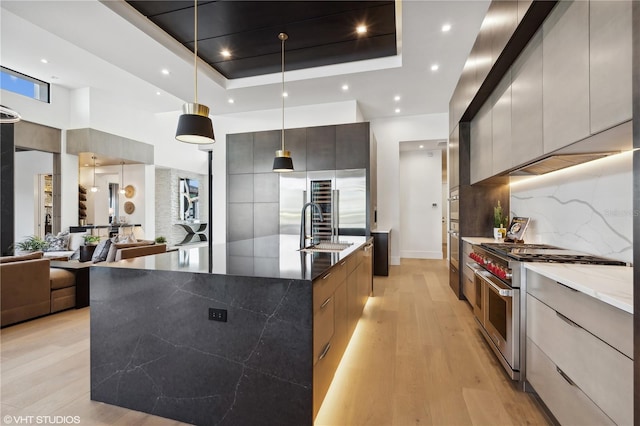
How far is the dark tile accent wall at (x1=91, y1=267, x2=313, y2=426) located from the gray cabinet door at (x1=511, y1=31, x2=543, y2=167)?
6.44 ft

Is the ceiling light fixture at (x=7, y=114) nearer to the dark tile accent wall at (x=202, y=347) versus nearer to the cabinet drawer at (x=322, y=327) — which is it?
the dark tile accent wall at (x=202, y=347)

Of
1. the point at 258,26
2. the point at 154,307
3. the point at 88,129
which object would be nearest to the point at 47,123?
the point at 88,129

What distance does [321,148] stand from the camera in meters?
5.52

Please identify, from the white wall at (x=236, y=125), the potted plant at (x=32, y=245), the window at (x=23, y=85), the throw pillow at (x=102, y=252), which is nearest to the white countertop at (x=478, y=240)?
the white wall at (x=236, y=125)

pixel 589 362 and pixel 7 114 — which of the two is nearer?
pixel 589 362

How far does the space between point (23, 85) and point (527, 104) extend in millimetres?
9078

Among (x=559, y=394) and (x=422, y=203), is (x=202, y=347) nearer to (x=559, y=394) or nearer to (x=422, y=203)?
(x=559, y=394)

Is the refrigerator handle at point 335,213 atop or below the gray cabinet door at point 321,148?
below

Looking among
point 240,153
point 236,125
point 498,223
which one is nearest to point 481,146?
point 498,223

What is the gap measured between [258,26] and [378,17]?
152cm

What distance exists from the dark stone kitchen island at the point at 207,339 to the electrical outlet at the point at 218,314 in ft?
0.05

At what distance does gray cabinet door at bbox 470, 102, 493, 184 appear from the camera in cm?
314

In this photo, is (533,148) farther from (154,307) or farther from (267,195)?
(267,195)

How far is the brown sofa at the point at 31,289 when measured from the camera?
3.18 m
